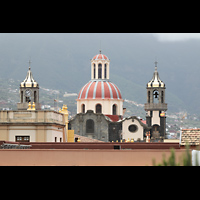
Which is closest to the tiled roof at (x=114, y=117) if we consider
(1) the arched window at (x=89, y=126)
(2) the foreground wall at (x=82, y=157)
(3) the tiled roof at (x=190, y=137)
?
(1) the arched window at (x=89, y=126)

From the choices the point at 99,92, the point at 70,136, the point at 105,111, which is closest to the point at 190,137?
the point at 70,136

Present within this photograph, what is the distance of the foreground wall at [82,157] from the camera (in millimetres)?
30109

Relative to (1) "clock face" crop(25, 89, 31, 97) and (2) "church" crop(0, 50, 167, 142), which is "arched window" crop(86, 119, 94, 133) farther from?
(1) "clock face" crop(25, 89, 31, 97)

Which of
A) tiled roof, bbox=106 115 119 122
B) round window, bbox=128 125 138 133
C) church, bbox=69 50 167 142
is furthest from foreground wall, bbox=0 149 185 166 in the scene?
tiled roof, bbox=106 115 119 122

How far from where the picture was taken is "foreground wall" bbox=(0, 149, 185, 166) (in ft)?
98.8

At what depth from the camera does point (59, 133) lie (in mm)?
57281

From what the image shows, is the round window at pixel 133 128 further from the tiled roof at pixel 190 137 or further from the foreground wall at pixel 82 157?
the foreground wall at pixel 82 157

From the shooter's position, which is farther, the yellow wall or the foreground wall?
the yellow wall

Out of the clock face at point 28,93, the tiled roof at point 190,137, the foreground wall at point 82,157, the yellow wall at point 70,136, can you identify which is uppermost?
the clock face at point 28,93

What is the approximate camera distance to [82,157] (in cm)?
3056
